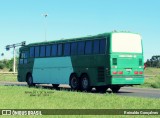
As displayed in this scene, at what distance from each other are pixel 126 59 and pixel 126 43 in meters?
0.94

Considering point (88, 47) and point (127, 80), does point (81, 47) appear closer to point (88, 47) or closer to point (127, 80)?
point (88, 47)

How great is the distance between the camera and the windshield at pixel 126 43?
26.5m

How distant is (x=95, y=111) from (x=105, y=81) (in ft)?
40.5

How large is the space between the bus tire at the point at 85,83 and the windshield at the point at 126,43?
2940mm

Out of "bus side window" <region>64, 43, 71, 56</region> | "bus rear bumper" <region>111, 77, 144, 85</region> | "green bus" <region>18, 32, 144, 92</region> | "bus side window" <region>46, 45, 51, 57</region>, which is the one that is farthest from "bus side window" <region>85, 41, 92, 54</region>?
"bus side window" <region>46, 45, 51, 57</region>

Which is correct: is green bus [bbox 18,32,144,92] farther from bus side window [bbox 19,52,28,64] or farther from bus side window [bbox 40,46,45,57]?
bus side window [bbox 19,52,28,64]

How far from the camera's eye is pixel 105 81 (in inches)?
1046

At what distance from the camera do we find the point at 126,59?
2695 cm

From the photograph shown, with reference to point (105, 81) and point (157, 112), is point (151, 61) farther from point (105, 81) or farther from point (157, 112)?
point (157, 112)

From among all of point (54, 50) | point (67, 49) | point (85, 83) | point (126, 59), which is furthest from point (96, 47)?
point (54, 50)

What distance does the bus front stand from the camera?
26.4m

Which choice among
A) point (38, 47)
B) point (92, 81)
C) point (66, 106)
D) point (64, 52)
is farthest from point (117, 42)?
point (66, 106)

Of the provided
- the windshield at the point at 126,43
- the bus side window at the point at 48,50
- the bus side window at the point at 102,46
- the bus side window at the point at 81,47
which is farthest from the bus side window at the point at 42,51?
the windshield at the point at 126,43

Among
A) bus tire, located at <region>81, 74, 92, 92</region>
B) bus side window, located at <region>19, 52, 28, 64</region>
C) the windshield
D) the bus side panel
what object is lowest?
bus tire, located at <region>81, 74, 92, 92</region>
